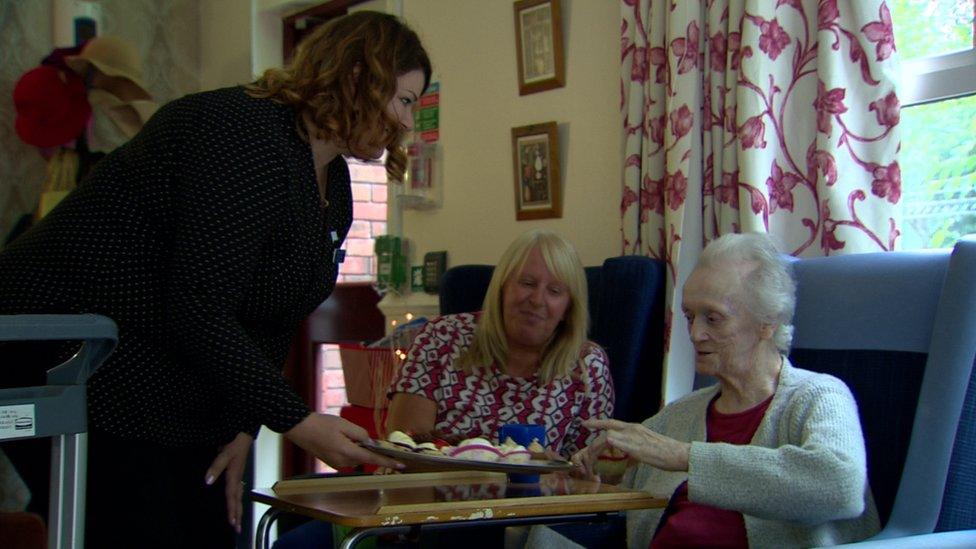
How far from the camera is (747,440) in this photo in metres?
1.86

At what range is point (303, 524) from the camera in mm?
2232

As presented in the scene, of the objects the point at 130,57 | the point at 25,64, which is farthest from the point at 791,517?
the point at 25,64

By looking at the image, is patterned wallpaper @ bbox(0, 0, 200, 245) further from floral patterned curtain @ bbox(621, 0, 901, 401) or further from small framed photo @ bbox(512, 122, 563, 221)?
floral patterned curtain @ bbox(621, 0, 901, 401)

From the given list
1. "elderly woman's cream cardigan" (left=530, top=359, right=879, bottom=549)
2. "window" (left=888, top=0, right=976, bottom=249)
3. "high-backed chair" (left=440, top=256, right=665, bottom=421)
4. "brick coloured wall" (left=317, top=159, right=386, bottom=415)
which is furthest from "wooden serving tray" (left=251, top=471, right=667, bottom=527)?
"brick coloured wall" (left=317, top=159, right=386, bottom=415)

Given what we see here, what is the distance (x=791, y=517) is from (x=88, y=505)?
103 centimetres

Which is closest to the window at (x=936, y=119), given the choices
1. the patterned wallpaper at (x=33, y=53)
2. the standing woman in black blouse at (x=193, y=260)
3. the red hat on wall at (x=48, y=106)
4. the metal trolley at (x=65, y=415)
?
the standing woman in black blouse at (x=193, y=260)

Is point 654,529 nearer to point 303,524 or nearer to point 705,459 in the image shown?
point 705,459

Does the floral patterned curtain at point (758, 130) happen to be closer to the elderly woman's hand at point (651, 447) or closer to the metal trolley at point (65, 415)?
the elderly woman's hand at point (651, 447)

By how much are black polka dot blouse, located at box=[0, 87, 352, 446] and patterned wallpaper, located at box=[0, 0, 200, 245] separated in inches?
119

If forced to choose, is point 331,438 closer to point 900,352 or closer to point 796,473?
point 796,473

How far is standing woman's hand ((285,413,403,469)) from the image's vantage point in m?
1.51

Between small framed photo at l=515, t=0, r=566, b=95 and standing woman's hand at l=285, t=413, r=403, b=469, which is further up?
small framed photo at l=515, t=0, r=566, b=95

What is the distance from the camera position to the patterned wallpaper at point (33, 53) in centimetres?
428

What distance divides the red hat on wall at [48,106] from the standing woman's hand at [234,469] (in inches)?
113
